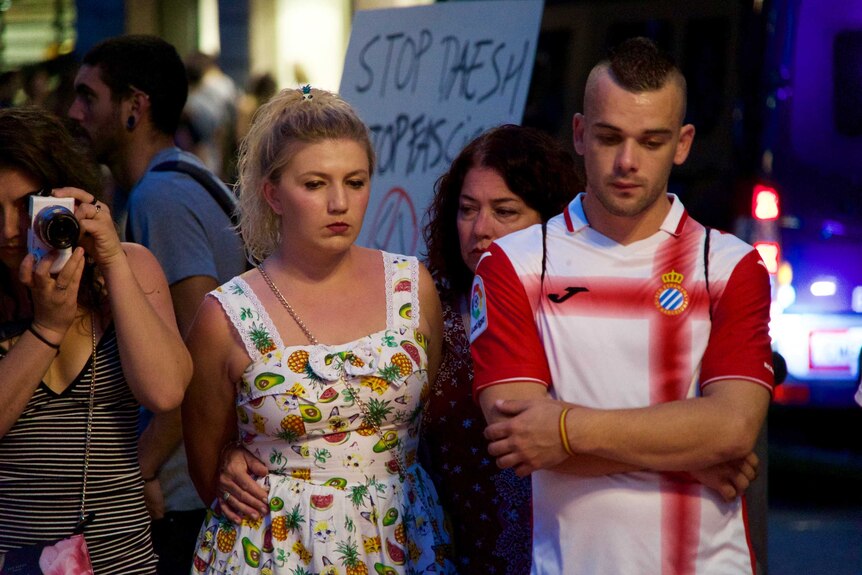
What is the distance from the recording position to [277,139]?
3354mm

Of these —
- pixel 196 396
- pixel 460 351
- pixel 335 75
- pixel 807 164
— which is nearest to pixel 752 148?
pixel 807 164

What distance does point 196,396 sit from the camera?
3342mm

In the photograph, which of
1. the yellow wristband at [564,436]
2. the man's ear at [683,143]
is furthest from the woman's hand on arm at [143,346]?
the man's ear at [683,143]

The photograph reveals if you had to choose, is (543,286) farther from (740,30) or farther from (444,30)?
(740,30)

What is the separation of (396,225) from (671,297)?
2.12 m

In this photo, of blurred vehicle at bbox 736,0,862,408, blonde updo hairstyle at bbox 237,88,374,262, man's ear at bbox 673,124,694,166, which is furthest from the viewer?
blurred vehicle at bbox 736,0,862,408

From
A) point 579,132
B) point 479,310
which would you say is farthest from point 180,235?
point 579,132

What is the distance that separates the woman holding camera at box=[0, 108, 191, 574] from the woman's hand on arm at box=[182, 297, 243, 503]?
0.34 feet

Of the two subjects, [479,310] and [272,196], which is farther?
[272,196]

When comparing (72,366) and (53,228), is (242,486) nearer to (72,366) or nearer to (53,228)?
(72,366)

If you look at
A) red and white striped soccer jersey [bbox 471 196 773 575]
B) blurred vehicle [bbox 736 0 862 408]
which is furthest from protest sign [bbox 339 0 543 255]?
blurred vehicle [bbox 736 0 862 408]

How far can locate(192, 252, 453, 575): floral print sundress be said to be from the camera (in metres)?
3.17

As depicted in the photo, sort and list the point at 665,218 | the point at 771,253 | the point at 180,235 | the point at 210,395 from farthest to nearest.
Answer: the point at 771,253 → the point at 180,235 → the point at 210,395 → the point at 665,218

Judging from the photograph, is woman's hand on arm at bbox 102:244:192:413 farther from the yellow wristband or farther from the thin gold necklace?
the yellow wristband
